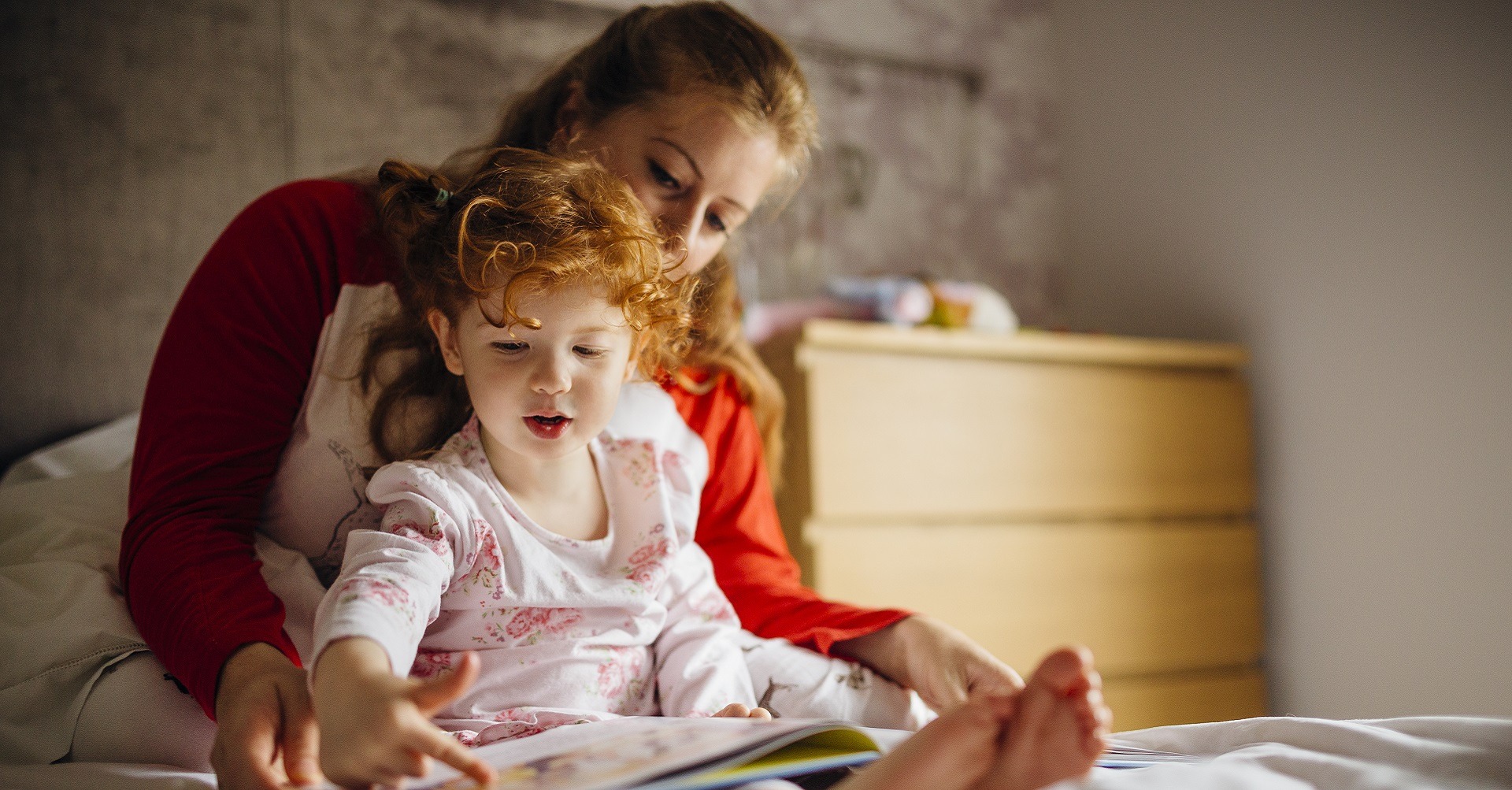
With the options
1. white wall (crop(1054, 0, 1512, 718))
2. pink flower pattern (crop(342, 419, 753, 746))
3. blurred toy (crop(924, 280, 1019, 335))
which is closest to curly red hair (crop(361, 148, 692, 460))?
pink flower pattern (crop(342, 419, 753, 746))

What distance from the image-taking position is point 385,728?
54cm

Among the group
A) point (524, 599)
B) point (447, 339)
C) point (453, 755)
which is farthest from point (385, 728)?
point (447, 339)

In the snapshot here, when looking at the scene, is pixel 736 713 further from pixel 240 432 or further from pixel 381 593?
pixel 240 432

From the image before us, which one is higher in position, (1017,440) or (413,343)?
(413,343)

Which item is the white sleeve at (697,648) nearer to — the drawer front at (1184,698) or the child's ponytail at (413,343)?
the child's ponytail at (413,343)

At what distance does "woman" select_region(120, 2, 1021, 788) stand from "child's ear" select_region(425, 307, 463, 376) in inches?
4.0

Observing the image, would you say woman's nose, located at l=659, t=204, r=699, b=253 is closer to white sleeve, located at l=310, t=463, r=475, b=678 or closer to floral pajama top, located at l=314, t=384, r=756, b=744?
floral pajama top, located at l=314, t=384, r=756, b=744

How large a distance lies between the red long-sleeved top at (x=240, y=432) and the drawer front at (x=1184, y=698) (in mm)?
1139

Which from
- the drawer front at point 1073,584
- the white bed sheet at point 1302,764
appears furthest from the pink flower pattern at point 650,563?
the drawer front at point 1073,584

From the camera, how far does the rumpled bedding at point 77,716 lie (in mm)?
582

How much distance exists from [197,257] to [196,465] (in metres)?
1.04

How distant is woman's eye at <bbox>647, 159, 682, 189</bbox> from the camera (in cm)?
106

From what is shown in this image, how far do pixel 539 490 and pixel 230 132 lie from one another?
1.26 m

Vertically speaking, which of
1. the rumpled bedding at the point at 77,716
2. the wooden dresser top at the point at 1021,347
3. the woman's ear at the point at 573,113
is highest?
the woman's ear at the point at 573,113
